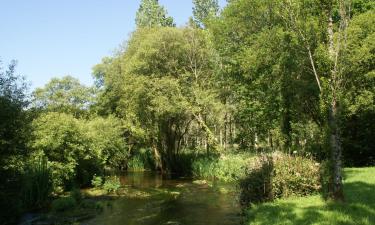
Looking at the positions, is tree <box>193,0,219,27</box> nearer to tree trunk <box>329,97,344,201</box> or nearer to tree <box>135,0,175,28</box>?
tree <box>135,0,175,28</box>

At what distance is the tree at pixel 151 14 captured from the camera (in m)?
60.9

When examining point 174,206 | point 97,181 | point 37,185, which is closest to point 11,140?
point 37,185

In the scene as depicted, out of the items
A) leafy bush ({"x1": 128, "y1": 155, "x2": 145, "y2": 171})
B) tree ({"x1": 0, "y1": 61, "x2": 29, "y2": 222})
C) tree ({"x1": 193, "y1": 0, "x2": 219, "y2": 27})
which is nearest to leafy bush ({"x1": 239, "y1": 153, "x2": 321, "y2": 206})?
tree ({"x1": 0, "y1": 61, "x2": 29, "y2": 222})

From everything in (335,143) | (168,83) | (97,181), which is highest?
(168,83)

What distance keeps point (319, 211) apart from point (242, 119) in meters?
27.7

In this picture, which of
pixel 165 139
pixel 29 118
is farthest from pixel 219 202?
pixel 165 139

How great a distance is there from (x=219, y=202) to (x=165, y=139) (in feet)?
63.4

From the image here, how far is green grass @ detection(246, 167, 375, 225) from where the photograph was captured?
1084 cm

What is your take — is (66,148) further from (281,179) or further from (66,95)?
(66,95)

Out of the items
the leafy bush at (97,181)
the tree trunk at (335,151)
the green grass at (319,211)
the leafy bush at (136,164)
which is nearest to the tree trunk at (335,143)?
the tree trunk at (335,151)

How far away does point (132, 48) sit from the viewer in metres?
39.2

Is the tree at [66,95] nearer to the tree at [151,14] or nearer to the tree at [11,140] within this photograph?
the tree at [151,14]

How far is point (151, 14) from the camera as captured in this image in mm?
61156

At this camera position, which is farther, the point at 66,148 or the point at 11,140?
the point at 66,148
